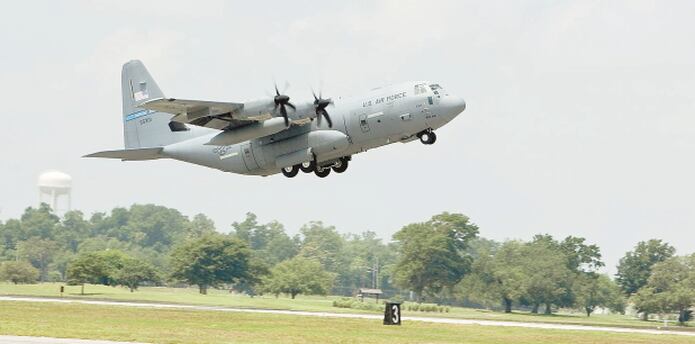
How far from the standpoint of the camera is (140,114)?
3078 inches

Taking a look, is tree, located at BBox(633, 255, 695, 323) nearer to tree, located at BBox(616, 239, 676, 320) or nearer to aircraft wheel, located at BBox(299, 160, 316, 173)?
tree, located at BBox(616, 239, 676, 320)

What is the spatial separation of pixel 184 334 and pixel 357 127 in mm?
15884

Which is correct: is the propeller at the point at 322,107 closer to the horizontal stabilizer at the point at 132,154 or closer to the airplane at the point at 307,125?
the airplane at the point at 307,125

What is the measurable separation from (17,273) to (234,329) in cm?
8915

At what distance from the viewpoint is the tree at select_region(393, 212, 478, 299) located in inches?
5694

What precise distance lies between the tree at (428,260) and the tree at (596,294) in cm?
1535

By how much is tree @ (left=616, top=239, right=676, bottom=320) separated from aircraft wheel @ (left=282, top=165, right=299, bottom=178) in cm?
9224

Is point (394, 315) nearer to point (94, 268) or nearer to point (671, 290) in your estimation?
point (94, 268)

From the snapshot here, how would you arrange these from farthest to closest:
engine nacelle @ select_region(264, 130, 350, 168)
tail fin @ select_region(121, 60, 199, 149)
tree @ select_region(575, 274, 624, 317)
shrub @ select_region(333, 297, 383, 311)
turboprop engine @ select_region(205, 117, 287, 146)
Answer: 1. tree @ select_region(575, 274, 624, 317)
2. shrub @ select_region(333, 297, 383, 311)
3. tail fin @ select_region(121, 60, 199, 149)
4. engine nacelle @ select_region(264, 130, 350, 168)
5. turboprop engine @ select_region(205, 117, 287, 146)

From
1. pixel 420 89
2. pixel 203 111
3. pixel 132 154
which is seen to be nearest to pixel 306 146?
pixel 203 111

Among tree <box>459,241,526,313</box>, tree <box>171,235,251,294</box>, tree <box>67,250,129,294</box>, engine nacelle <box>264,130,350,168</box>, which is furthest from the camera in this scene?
tree <box>171,235,251,294</box>

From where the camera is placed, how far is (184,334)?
56906mm

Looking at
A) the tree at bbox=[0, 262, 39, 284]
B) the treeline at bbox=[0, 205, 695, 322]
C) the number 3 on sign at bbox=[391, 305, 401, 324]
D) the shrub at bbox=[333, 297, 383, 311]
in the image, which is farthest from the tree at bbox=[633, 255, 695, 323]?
the tree at bbox=[0, 262, 39, 284]

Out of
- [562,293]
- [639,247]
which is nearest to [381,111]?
[562,293]
